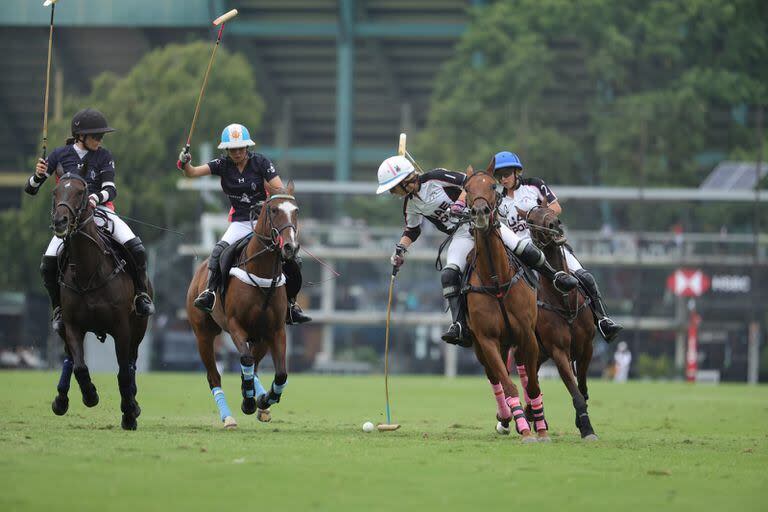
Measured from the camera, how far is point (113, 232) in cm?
1708

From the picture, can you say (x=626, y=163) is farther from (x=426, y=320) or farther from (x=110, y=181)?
(x=110, y=181)

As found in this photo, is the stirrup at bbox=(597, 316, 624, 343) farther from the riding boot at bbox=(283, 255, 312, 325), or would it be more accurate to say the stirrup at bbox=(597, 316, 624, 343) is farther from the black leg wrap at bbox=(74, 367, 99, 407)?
the black leg wrap at bbox=(74, 367, 99, 407)

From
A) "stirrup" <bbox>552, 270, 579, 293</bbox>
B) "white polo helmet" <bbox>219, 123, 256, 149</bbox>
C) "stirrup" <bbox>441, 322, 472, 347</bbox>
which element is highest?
"white polo helmet" <bbox>219, 123, 256, 149</bbox>

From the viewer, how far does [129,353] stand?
17.2m

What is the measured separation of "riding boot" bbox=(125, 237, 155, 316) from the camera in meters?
17.1

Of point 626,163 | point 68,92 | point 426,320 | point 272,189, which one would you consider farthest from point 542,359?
point 68,92

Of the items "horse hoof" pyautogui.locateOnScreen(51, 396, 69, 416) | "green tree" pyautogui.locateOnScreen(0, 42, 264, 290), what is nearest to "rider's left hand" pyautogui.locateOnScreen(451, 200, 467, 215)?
"horse hoof" pyautogui.locateOnScreen(51, 396, 69, 416)

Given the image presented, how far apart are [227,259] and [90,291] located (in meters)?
1.89

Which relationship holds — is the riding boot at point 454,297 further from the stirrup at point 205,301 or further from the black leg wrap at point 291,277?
the stirrup at point 205,301

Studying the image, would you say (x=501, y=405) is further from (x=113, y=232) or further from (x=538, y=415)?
(x=113, y=232)

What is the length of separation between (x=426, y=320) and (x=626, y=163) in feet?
44.0

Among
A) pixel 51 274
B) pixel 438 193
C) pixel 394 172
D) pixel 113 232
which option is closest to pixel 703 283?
pixel 438 193

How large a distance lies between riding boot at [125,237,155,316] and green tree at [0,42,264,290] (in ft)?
138

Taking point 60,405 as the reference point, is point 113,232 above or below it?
above
